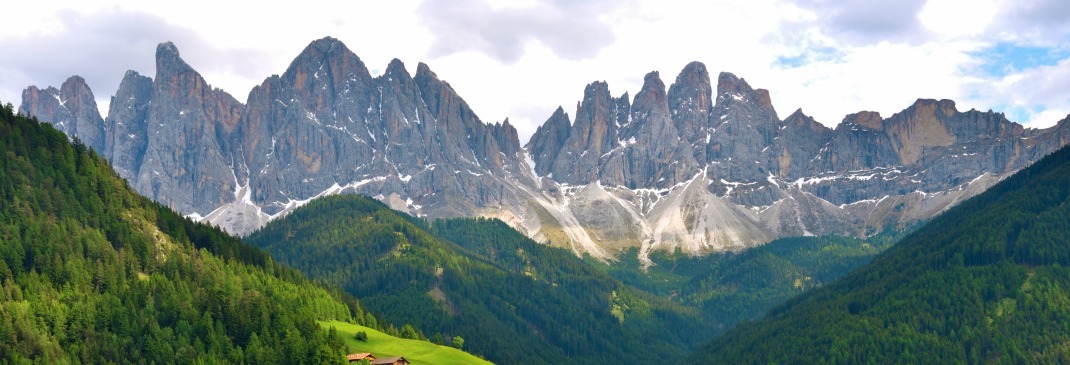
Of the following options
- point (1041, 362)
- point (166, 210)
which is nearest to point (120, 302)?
point (166, 210)

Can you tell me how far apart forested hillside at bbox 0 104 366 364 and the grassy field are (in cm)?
674

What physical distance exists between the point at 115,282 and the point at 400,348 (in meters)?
41.2

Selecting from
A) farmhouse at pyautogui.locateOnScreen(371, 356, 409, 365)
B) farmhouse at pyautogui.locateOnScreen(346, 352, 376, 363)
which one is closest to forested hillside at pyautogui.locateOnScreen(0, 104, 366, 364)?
farmhouse at pyautogui.locateOnScreen(346, 352, 376, 363)

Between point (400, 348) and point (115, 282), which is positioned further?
point (400, 348)

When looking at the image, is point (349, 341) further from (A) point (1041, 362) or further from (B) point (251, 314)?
(A) point (1041, 362)

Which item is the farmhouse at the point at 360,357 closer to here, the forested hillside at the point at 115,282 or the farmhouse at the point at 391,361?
the farmhouse at the point at 391,361

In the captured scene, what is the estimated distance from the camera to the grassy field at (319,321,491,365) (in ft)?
532

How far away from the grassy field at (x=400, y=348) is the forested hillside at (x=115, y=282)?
674cm

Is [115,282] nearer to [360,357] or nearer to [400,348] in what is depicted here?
[360,357]

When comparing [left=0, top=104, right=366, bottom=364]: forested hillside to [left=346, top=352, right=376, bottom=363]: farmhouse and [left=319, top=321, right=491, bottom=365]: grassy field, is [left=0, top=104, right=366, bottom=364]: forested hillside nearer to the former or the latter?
[left=346, top=352, right=376, bottom=363]: farmhouse

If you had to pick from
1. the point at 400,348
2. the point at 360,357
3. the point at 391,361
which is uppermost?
the point at 400,348

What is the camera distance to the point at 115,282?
504 ft

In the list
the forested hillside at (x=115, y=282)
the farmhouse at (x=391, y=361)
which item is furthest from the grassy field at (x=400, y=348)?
the farmhouse at (x=391, y=361)

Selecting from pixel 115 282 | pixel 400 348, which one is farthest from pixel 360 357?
pixel 115 282
